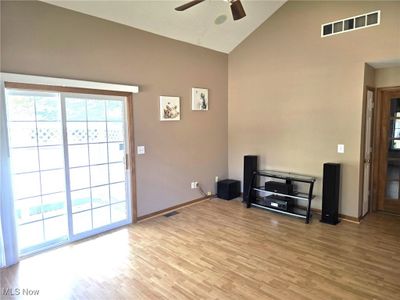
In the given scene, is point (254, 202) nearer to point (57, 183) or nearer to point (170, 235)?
point (170, 235)

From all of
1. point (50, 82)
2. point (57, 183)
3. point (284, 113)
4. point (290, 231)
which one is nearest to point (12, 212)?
point (57, 183)

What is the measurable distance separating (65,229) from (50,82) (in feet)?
6.20

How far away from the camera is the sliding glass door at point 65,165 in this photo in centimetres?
312

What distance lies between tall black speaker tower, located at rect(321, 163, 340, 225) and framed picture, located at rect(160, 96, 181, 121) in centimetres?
255

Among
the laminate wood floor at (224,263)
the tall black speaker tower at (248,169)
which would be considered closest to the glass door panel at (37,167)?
the laminate wood floor at (224,263)

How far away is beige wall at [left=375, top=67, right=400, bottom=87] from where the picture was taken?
4114mm

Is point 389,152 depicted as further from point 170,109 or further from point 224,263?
point 170,109

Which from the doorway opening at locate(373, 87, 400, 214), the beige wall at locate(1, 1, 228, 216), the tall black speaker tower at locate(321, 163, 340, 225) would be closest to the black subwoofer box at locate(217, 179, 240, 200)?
the beige wall at locate(1, 1, 228, 216)

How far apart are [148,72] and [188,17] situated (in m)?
1.04

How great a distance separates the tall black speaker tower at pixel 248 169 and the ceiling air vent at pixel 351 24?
236 centimetres

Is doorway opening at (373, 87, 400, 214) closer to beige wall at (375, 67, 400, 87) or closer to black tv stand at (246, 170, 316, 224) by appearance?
beige wall at (375, 67, 400, 87)

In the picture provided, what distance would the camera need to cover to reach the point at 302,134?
4.54 metres

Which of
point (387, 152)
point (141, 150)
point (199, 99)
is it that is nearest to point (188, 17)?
point (199, 99)

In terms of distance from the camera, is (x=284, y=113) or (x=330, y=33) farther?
(x=284, y=113)
